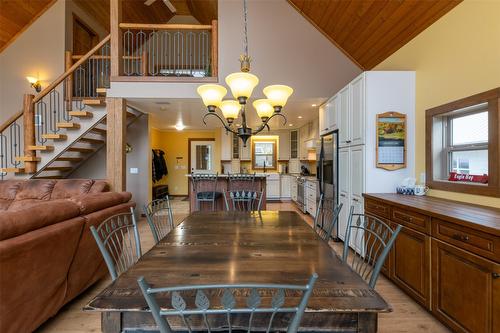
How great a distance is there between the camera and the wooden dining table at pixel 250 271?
0.88 metres

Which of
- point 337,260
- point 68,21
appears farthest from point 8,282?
point 68,21

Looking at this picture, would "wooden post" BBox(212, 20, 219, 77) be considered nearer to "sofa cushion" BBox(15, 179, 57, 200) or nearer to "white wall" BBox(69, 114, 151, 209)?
"white wall" BBox(69, 114, 151, 209)

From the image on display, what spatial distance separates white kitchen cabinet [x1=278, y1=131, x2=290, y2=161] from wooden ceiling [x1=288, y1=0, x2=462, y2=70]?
3.82 meters

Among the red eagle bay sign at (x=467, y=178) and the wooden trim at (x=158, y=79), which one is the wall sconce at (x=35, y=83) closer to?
the wooden trim at (x=158, y=79)

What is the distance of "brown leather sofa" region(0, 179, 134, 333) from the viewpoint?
1.50m

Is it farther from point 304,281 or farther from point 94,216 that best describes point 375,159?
point 94,216

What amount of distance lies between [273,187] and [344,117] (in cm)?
433

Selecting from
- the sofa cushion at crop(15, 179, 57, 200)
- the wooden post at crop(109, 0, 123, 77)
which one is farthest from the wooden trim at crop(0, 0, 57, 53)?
the sofa cushion at crop(15, 179, 57, 200)

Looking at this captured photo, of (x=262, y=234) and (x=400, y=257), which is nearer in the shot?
(x=262, y=234)

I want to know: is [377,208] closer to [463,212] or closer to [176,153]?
[463,212]

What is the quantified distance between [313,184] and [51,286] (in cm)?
430

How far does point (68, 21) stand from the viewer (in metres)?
5.23

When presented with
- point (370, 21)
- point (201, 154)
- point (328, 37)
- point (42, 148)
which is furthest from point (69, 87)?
point (370, 21)

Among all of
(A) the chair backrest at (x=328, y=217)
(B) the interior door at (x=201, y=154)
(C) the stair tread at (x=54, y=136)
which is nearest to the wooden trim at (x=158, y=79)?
(C) the stair tread at (x=54, y=136)
